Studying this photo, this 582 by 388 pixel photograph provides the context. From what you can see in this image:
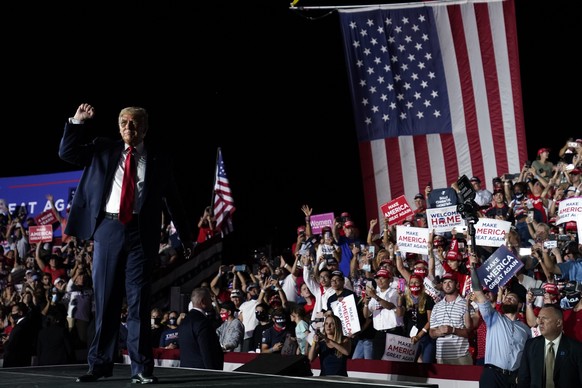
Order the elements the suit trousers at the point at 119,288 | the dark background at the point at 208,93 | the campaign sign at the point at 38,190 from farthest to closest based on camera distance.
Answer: the dark background at the point at 208,93 < the campaign sign at the point at 38,190 < the suit trousers at the point at 119,288

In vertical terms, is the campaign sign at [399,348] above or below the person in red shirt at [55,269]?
below

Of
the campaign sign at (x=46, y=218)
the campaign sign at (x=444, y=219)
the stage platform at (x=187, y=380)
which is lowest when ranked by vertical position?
the stage platform at (x=187, y=380)

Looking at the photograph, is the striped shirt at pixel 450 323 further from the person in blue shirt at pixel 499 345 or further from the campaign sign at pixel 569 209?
the campaign sign at pixel 569 209

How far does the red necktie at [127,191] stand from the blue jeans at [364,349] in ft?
17.9

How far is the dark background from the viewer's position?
30.1 meters

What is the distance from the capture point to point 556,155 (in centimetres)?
2703

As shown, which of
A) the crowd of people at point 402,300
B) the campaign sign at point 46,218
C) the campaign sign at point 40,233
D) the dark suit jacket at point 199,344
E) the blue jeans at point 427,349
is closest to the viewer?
the crowd of people at point 402,300

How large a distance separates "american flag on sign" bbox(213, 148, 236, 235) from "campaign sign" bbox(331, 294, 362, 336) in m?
9.24

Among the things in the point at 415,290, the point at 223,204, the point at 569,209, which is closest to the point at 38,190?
the point at 223,204

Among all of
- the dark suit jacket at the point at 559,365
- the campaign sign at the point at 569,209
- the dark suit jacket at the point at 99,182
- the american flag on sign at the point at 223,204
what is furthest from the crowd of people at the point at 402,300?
the dark suit jacket at the point at 99,182

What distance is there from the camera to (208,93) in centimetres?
3145

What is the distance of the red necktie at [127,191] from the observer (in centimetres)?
614

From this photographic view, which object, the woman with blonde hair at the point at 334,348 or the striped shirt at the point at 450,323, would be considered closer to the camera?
the striped shirt at the point at 450,323

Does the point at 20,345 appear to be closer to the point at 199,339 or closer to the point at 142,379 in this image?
the point at 199,339
